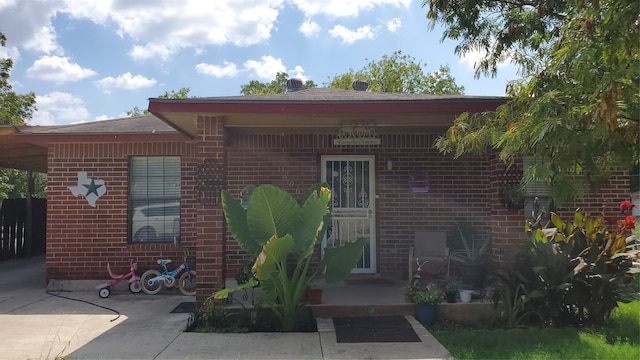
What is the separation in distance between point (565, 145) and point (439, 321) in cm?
339

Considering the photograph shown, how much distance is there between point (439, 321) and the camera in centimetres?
583

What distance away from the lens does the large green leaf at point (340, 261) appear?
5.52 metres

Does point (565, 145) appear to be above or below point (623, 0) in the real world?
below

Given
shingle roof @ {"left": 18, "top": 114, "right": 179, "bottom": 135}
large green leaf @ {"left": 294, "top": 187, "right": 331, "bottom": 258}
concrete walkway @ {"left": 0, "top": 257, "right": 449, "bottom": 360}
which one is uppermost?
shingle roof @ {"left": 18, "top": 114, "right": 179, "bottom": 135}

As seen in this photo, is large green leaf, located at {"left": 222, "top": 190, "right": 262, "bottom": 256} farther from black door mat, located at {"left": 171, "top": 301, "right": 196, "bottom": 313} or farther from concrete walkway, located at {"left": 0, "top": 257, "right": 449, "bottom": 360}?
black door mat, located at {"left": 171, "top": 301, "right": 196, "bottom": 313}

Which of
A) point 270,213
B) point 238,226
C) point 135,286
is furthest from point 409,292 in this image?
point 135,286

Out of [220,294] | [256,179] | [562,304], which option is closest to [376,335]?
[220,294]

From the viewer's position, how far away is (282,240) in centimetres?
500

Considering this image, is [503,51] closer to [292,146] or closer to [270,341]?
[292,146]

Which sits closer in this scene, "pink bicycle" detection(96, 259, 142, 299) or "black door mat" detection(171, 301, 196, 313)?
"black door mat" detection(171, 301, 196, 313)

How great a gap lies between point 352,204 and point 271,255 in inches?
133

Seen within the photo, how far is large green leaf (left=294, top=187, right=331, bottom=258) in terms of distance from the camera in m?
5.24

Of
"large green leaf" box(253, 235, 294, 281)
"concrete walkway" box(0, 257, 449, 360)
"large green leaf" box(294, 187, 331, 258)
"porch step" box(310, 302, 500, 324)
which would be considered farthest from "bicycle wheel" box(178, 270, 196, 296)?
"large green leaf" box(294, 187, 331, 258)

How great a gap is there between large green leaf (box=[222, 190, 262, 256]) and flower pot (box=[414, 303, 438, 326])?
2095 millimetres
